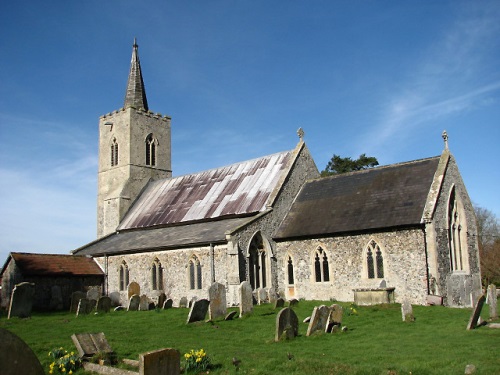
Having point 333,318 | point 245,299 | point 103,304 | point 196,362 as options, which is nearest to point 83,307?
point 103,304

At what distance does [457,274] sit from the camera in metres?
20.9

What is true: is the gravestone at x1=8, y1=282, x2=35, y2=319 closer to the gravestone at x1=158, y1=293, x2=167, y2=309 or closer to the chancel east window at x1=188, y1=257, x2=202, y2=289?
the gravestone at x1=158, y1=293, x2=167, y2=309

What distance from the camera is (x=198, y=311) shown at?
16.8 m

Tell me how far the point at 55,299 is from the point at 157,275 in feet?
15.8

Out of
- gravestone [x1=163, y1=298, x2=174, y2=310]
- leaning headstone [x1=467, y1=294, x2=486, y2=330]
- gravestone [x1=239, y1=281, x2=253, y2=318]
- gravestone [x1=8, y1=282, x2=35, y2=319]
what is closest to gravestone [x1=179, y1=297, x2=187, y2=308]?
gravestone [x1=163, y1=298, x2=174, y2=310]

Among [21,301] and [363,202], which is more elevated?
[363,202]

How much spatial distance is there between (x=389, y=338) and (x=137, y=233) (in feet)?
67.0

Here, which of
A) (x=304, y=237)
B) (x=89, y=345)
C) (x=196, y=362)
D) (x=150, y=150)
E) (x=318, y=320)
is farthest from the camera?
(x=150, y=150)

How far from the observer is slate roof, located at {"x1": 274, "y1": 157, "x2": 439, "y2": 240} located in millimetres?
21969

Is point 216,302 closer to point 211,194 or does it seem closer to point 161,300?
point 161,300

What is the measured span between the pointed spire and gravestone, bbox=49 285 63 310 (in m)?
14.4

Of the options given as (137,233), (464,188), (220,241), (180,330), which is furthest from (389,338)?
(137,233)

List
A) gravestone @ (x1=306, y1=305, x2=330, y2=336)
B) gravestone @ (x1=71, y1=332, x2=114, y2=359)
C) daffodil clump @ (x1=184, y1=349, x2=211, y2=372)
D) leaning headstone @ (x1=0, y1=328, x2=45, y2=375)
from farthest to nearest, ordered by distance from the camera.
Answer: gravestone @ (x1=306, y1=305, x2=330, y2=336) → gravestone @ (x1=71, y1=332, x2=114, y2=359) → daffodil clump @ (x1=184, y1=349, x2=211, y2=372) → leaning headstone @ (x1=0, y1=328, x2=45, y2=375)

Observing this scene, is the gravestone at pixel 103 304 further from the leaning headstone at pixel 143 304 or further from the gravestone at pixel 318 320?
the gravestone at pixel 318 320
